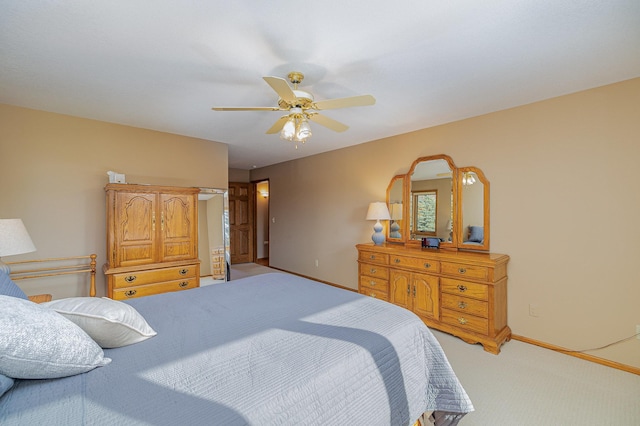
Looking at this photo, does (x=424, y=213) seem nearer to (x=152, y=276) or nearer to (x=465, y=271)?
(x=465, y=271)

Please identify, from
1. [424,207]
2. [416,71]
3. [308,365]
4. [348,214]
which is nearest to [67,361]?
[308,365]

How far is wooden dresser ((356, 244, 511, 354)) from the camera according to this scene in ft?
9.03

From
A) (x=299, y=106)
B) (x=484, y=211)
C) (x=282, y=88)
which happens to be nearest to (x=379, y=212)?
(x=484, y=211)

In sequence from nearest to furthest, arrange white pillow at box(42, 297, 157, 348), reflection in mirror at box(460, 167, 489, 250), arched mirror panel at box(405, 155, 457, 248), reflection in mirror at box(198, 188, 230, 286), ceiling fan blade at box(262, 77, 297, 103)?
white pillow at box(42, 297, 157, 348) → ceiling fan blade at box(262, 77, 297, 103) → reflection in mirror at box(460, 167, 489, 250) → arched mirror panel at box(405, 155, 457, 248) → reflection in mirror at box(198, 188, 230, 286)

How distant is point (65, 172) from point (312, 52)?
3.11 meters

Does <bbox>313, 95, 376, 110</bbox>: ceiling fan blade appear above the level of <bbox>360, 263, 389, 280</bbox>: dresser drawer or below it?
above

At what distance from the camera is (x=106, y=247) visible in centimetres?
333

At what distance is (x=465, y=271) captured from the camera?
9.50 feet

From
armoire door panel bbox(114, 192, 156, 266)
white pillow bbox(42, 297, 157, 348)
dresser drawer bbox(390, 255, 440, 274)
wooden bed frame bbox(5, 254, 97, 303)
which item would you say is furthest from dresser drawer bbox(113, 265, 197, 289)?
dresser drawer bbox(390, 255, 440, 274)

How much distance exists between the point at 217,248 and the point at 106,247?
1273mm

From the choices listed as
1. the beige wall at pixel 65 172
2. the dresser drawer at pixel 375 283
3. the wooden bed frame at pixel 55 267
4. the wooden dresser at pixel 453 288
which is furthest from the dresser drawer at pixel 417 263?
the wooden bed frame at pixel 55 267

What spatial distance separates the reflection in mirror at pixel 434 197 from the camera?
11.5 feet

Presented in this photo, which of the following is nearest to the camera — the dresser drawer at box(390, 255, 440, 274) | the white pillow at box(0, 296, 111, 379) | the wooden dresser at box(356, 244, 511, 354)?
the white pillow at box(0, 296, 111, 379)

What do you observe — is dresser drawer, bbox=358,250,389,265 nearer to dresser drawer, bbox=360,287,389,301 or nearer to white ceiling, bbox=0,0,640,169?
dresser drawer, bbox=360,287,389,301
